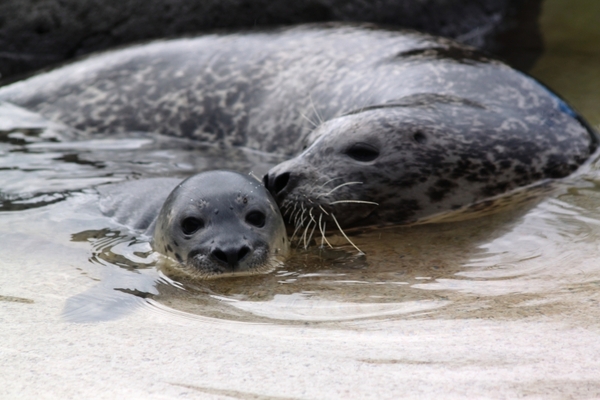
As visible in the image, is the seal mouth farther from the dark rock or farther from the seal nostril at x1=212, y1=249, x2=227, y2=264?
the dark rock

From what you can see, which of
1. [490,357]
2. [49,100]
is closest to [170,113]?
[49,100]

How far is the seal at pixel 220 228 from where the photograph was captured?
375 centimetres

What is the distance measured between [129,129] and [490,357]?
4.33m

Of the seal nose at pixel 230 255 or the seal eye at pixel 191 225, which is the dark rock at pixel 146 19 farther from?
the seal nose at pixel 230 255

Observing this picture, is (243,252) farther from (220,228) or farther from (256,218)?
(256,218)

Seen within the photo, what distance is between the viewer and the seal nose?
12.1 ft

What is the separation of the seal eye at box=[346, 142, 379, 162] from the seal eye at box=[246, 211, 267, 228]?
2.70 feet

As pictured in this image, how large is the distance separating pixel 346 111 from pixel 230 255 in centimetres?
211

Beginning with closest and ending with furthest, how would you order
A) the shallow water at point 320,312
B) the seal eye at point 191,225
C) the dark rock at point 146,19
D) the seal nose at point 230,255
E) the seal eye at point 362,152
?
the shallow water at point 320,312 → the seal nose at point 230,255 → the seal eye at point 191,225 → the seal eye at point 362,152 → the dark rock at point 146,19

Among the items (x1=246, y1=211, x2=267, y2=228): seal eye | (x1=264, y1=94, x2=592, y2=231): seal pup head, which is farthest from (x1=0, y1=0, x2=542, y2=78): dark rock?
(x1=246, y1=211, x2=267, y2=228): seal eye

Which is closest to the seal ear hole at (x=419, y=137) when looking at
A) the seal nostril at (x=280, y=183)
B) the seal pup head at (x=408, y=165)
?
the seal pup head at (x=408, y=165)

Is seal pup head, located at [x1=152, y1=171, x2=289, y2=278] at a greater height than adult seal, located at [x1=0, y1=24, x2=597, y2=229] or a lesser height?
lesser

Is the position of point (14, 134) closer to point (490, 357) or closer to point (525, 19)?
point (490, 357)

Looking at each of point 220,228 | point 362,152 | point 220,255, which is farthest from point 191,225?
point 362,152
